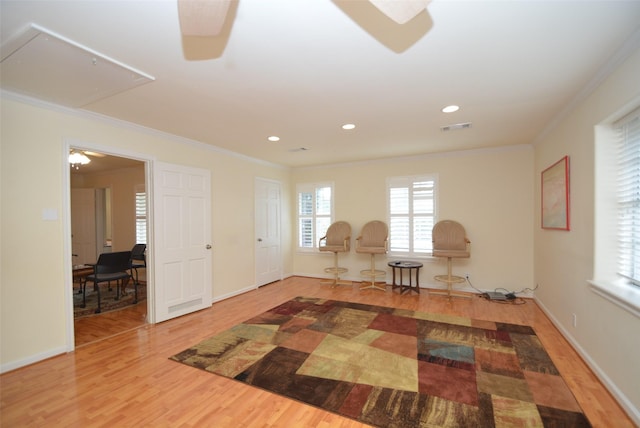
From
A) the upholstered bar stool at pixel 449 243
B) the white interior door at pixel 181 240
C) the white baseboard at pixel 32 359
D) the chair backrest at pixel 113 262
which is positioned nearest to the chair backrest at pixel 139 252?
the chair backrest at pixel 113 262

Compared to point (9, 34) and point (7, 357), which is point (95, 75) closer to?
point (9, 34)

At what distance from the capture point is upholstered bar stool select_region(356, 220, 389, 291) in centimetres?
526

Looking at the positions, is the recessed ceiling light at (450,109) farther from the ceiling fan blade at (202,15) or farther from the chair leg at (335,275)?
the chair leg at (335,275)

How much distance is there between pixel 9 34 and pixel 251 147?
293 cm

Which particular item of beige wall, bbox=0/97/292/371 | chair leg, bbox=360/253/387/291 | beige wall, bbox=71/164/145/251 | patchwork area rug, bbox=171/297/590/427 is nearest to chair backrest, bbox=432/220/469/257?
chair leg, bbox=360/253/387/291

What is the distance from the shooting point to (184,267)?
13.2ft

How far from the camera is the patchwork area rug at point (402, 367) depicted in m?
1.96

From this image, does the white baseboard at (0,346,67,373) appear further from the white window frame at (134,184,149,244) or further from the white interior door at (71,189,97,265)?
the white interior door at (71,189,97,265)

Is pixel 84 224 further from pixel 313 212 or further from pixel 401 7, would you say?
pixel 401 7

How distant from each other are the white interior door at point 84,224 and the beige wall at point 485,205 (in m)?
6.37

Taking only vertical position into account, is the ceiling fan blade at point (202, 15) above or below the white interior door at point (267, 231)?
above

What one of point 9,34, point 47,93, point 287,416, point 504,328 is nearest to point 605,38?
point 504,328

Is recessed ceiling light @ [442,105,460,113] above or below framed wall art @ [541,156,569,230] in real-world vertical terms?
above

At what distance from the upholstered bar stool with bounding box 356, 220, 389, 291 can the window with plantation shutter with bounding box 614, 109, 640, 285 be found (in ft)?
10.4
